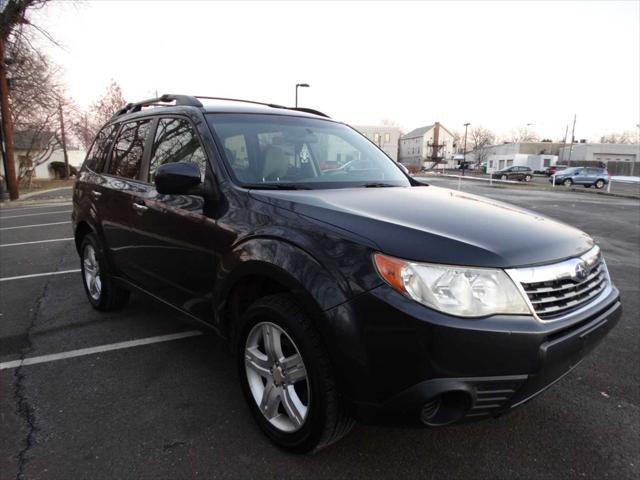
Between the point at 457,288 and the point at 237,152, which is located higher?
the point at 237,152

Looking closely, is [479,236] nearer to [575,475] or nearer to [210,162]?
[575,475]

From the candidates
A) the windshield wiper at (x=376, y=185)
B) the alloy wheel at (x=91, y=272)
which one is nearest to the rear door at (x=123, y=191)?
the alloy wheel at (x=91, y=272)

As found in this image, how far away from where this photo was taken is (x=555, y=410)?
9.24ft

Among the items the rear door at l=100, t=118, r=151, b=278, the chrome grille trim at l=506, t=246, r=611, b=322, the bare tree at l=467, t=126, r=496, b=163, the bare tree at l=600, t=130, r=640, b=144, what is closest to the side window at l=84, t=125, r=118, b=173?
the rear door at l=100, t=118, r=151, b=278

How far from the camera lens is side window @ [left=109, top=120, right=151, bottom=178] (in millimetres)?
3613

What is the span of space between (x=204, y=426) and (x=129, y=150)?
2.41m

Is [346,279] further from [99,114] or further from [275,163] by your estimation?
[99,114]

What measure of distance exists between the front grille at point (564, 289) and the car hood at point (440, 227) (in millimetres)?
68

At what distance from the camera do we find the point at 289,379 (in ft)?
7.43

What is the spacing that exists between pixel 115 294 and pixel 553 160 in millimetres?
70375

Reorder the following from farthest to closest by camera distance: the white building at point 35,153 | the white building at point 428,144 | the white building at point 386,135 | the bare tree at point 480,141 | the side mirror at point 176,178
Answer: the white building at point 428,144, the bare tree at point 480,141, the white building at point 386,135, the white building at point 35,153, the side mirror at point 176,178

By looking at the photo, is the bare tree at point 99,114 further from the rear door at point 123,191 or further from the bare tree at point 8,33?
the rear door at point 123,191

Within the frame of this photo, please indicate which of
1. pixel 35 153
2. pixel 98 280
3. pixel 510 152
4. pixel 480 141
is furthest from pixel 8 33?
pixel 480 141

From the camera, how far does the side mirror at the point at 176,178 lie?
249 centimetres
